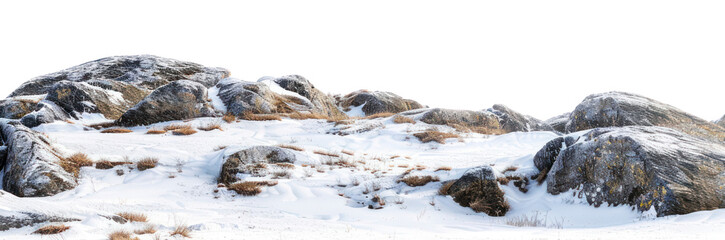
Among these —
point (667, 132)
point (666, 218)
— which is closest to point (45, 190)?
point (666, 218)

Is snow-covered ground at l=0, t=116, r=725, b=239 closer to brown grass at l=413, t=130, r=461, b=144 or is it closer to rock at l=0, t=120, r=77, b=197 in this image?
rock at l=0, t=120, r=77, b=197

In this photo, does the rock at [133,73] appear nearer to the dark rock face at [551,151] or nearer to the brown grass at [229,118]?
the brown grass at [229,118]

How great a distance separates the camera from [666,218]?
5562 mm

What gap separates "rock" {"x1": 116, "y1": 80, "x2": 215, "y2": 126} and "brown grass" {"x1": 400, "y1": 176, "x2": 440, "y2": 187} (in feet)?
40.2

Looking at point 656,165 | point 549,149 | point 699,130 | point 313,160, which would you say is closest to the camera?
point 656,165

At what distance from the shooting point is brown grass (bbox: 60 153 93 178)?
838 cm

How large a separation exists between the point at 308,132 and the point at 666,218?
1317 cm

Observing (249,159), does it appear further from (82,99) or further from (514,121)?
(514,121)

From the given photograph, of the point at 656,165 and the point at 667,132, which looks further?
the point at 667,132

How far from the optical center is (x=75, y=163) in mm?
8844

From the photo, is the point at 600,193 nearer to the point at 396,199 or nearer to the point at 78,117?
the point at 396,199

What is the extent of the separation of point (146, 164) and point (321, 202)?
16.7ft

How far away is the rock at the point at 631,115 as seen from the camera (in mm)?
12867

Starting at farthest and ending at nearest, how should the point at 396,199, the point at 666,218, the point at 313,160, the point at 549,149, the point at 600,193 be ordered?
1. the point at 313,160
2. the point at 549,149
3. the point at 396,199
4. the point at 600,193
5. the point at 666,218
